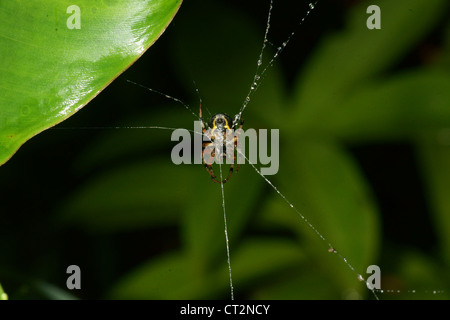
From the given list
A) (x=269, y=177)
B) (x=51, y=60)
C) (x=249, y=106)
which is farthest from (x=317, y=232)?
(x=51, y=60)

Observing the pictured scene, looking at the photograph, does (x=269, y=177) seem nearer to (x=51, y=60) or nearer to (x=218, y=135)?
(x=218, y=135)

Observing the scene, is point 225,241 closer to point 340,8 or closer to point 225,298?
point 225,298

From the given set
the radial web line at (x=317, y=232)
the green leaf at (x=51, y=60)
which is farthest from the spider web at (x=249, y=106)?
the green leaf at (x=51, y=60)

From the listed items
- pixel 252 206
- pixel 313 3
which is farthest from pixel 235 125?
pixel 313 3

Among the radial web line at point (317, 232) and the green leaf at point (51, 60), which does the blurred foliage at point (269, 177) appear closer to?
the radial web line at point (317, 232)

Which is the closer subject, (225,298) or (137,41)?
(137,41)
